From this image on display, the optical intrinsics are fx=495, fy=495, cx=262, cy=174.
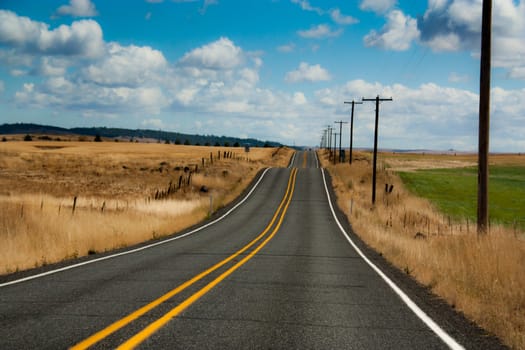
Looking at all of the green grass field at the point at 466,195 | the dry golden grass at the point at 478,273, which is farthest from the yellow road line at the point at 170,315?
the green grass field at the point at 466,195

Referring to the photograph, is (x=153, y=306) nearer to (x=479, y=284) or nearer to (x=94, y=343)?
(x=94, y=343)

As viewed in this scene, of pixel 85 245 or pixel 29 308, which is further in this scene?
pixel 85 245

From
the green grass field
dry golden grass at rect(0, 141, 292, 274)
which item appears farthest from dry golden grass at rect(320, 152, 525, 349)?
the green grass field

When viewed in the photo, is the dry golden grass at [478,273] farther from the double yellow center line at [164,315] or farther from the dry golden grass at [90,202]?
the dry golden grass at [90,202]

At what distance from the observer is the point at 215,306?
7609 mm

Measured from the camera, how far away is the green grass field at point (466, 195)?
138 ft

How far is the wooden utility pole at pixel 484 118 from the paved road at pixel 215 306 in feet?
14.0

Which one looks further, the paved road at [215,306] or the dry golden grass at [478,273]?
the dry golden grass at [478,273]

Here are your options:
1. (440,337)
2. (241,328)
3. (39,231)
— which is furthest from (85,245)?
(440,337)

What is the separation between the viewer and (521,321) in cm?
A: 691

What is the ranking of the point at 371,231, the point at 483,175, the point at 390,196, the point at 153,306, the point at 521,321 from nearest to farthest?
the point at 521,321
the point at 153,306
the point at 483,175
the point at 371,231
the point at 390,196

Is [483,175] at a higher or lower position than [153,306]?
higher

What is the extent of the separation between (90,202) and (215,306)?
3054 centimetres

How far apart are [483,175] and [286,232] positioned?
1175 cm
